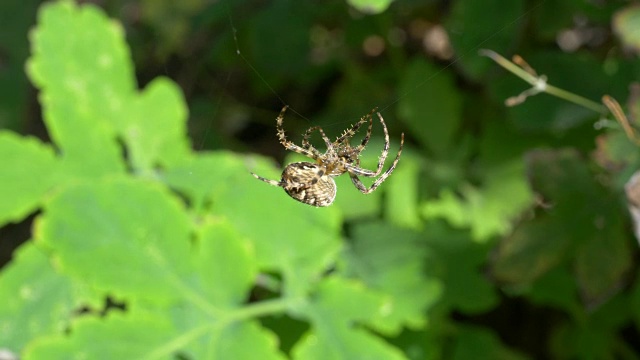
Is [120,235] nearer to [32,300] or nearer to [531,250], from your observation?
[32,300]

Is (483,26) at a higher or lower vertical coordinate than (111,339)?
higher

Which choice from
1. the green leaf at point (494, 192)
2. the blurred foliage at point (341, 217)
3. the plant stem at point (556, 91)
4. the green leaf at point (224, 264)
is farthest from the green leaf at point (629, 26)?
the green leaf at point (224, 264)

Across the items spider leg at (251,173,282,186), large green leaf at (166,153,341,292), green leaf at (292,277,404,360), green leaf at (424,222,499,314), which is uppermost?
green leaf at (424,222,499,314)

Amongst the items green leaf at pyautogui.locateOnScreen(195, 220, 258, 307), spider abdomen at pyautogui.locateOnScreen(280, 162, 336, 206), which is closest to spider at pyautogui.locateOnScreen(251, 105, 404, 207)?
spider abdomen at pyautogui.locateOnScreen(280, 162, 336, 206)

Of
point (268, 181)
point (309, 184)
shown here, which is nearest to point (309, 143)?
point (268, 181)

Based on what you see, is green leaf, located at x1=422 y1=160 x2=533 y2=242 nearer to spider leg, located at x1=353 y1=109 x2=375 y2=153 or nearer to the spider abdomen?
spider leg, located at x1=353 y1=109 x2=375 y2=153

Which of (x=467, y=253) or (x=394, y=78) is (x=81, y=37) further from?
(x=394, y=78)
